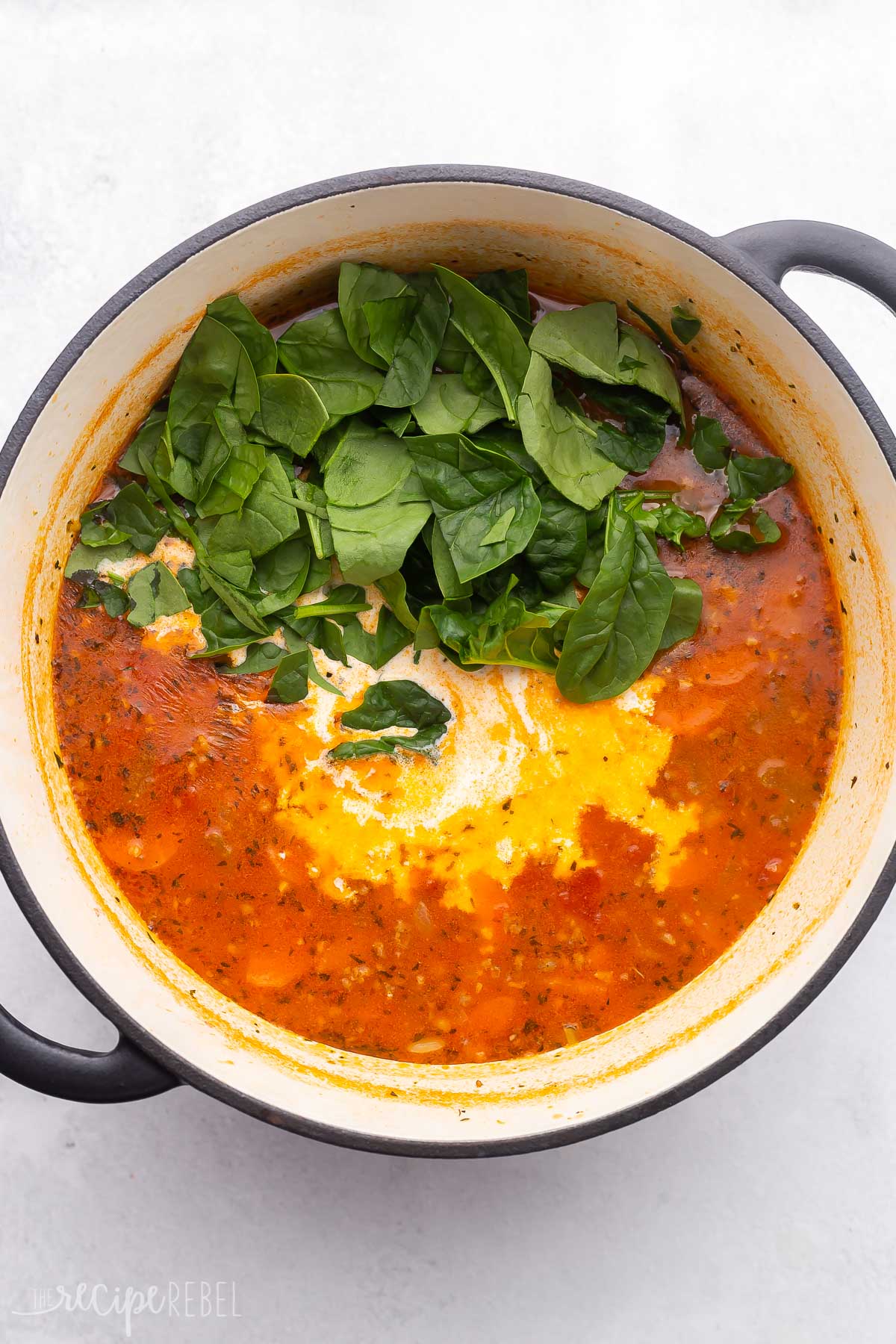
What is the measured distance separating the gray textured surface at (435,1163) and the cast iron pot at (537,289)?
21cm

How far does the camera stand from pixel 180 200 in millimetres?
1691

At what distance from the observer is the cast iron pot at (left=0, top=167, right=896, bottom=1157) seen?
4.34ft

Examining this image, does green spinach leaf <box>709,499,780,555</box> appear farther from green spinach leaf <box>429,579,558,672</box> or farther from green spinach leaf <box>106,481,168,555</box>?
green spinach leaf <box>106,481,168,555</box>

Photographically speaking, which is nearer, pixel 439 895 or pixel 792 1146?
pixel 439 895

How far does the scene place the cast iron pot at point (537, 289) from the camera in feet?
4.34

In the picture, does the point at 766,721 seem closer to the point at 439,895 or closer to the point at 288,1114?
the point at 439,895

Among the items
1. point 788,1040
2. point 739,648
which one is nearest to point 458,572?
point 739,648

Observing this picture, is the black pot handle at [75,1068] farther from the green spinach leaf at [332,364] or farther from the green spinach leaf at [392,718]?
the green spinach leaf at [332,364]

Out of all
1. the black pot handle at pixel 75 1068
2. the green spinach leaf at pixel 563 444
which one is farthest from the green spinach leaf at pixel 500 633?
the black pot handle at pixel 75 1068

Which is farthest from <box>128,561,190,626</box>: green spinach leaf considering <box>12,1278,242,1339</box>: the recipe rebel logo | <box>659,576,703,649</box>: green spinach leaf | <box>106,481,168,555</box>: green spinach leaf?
<box>12,1278,242,1339</box>: the recipe rebel logo

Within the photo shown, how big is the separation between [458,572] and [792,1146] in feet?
3.68

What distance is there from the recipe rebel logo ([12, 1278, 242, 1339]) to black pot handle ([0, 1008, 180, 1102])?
0.60m

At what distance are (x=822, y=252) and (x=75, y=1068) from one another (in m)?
1.39

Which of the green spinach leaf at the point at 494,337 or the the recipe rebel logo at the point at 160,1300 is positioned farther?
the the recipe rebel logo at the point at 160,1300
